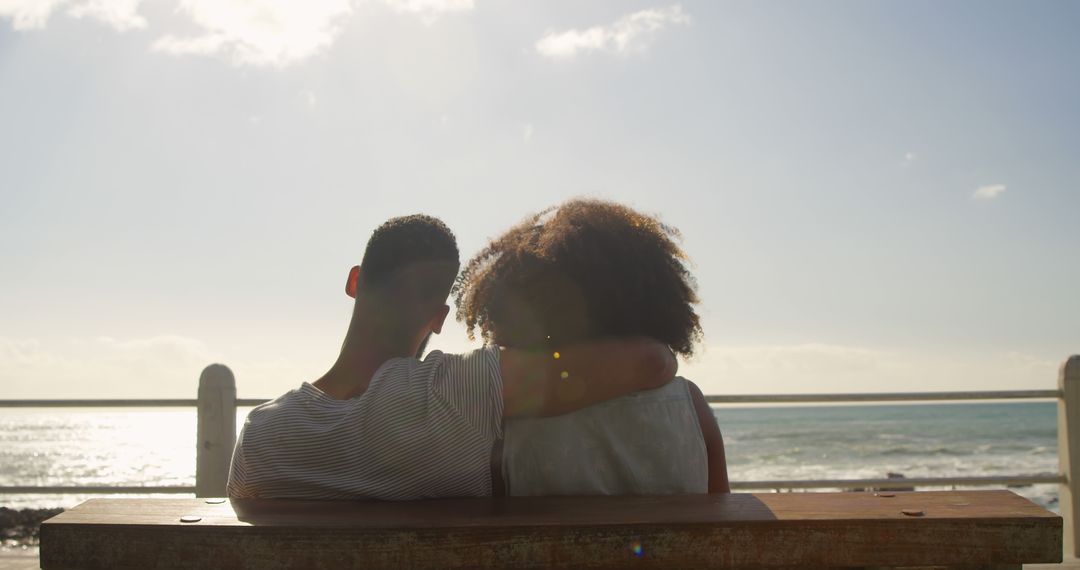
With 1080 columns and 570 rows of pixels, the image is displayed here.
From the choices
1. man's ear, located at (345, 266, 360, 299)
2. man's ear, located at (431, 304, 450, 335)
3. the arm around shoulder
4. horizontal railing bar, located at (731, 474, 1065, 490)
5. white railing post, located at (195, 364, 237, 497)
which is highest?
man's ear, located at (345, 266, 360, 299)

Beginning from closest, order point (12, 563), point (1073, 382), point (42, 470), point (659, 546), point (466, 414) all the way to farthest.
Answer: point (659, 546) → point (466, 414) → point (12, 563) → point (1073, 382) → point (42, 470)

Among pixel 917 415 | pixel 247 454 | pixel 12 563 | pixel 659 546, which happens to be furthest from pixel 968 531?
pixel 917 415

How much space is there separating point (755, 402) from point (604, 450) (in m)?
3.32

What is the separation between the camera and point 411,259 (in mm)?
2051

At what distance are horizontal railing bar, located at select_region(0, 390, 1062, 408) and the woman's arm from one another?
276 centimetres

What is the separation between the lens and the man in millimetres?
1539

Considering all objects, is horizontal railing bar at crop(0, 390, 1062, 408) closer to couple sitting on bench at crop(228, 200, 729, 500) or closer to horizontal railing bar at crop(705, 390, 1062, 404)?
horizontal railing bar at crop(705, 390, 1062, 404)

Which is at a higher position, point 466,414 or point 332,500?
point 466,414

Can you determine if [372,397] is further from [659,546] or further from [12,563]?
[12,563]

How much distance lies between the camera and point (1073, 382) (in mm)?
5043

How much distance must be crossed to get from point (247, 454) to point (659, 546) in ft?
2.91

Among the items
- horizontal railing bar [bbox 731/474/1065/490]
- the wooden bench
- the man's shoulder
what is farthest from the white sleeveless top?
horizontal railing bar [bbox 731/474/1065/490]

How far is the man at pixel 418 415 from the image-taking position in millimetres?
1539

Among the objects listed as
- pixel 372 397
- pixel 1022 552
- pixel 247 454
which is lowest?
pixel 1022 552
